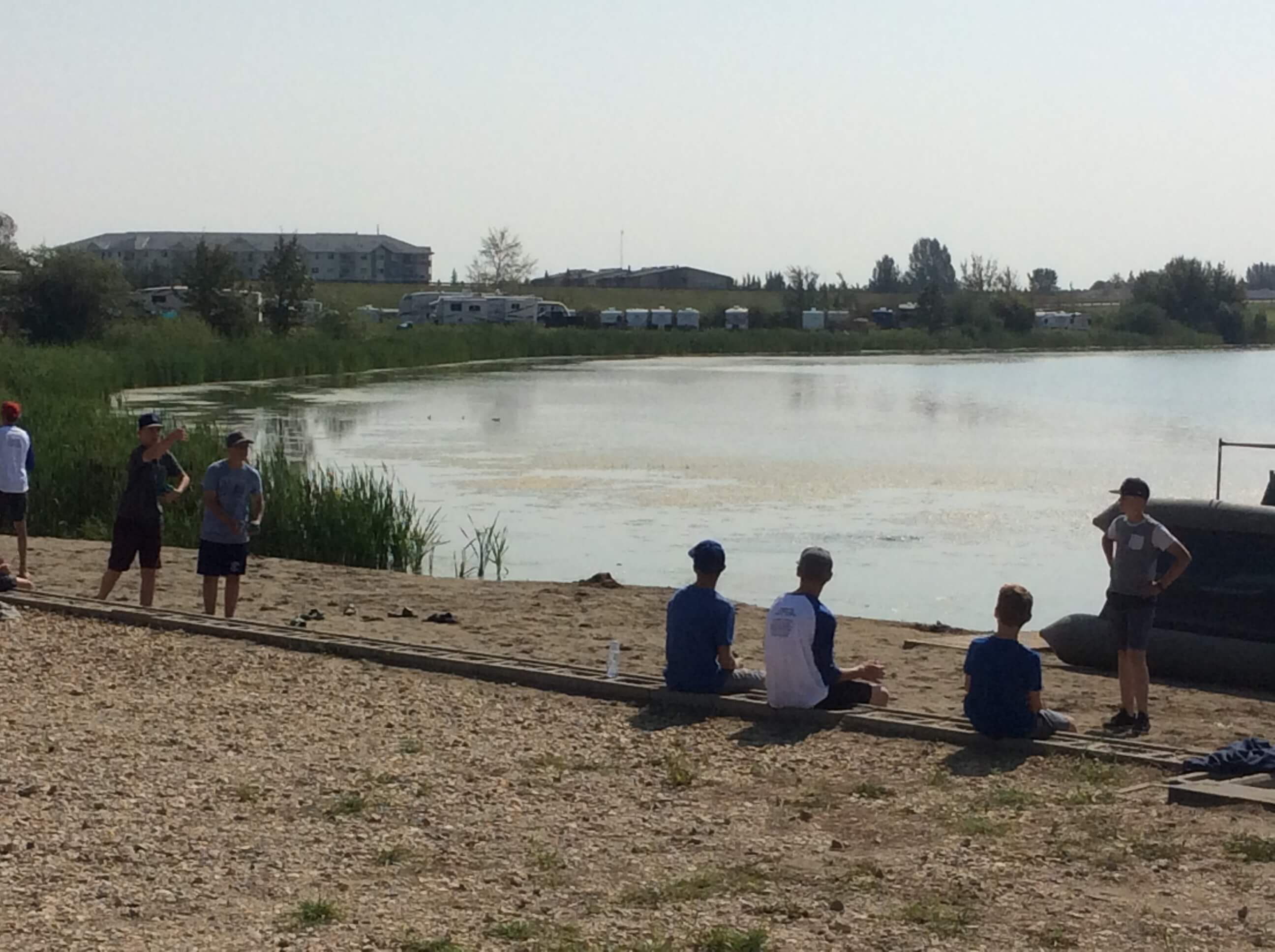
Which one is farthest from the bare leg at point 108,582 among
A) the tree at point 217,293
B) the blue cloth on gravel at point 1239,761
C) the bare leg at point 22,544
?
the tree at point 217,293

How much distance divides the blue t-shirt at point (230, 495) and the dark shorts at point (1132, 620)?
5.72 m

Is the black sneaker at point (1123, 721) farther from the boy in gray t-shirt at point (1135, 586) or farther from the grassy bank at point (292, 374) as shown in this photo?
the grassy bank at point (292, 374)

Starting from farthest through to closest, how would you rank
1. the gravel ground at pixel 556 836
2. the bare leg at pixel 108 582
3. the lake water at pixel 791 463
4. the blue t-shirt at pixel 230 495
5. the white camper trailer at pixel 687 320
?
the white camper trailer at pixel 687 320
the lake water at pixel 791 463
the bare leg at pixel 108 582
the blue t-shirt at pixel 230 495
the gravel ground at pixel 556 836

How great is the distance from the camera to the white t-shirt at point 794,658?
8789 millimetres

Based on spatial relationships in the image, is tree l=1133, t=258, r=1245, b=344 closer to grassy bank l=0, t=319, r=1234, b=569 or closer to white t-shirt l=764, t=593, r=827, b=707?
grassy bank l=0, t=319, r=1234, b=569

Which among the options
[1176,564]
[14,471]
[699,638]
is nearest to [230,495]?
[14,471]

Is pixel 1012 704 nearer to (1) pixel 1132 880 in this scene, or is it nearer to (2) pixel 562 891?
(1) pixel 1132 880

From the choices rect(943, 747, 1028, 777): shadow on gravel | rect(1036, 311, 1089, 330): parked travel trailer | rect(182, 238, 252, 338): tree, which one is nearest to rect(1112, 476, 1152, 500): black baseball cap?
rect(943, 747, 1028, 777): shadow on gravel

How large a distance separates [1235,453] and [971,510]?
1011 centimetres

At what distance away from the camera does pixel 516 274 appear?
153m

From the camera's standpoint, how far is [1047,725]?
8.26 meters

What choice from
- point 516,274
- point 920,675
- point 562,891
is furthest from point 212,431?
point 516,274

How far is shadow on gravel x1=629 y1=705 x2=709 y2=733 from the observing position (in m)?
8.81

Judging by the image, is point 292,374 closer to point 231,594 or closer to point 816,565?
point 231,594
